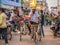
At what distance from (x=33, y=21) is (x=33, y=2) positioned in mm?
44605

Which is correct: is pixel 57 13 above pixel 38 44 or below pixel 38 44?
above

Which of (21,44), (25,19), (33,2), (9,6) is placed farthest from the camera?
(33,2)

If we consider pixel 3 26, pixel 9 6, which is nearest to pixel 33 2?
pixel 9 6

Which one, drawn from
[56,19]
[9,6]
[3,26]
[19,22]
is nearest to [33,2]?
[9,6]

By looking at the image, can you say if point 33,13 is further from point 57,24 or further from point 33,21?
point 57,24

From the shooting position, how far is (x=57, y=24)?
22.0 meters

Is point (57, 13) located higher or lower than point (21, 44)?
higher

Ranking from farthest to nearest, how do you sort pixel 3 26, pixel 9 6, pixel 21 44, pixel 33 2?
pixel 33 2
pixel 9 6
pixel 21 44
pixel 3 26

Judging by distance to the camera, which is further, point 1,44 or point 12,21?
point 12,21

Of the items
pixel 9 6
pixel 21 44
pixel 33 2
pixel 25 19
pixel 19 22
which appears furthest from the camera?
pixel 33 2

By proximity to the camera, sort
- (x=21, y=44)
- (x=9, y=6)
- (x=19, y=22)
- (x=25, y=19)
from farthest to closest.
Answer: (x=9, y=6), (x=25, y=19), (x=19, y=22), (x=21, y=44)

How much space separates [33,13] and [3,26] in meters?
2.95

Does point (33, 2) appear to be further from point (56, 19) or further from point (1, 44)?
point (1, 44)

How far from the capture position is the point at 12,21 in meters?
19.8
